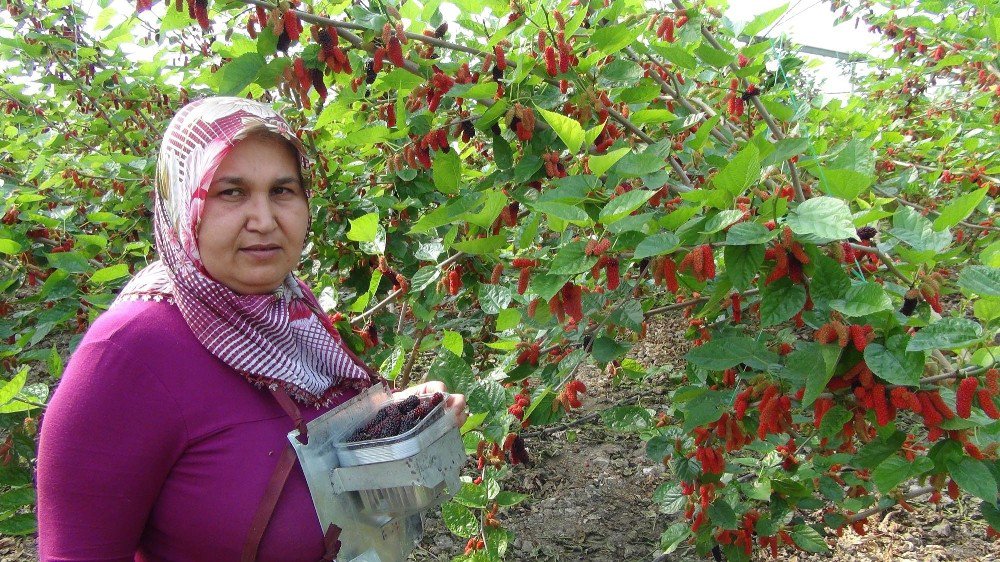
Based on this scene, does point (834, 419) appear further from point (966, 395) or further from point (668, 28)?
point (668, 28)

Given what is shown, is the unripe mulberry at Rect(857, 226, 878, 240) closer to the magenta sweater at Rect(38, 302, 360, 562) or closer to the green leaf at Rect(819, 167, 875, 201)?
the green leaf at Rect(819, 167, 875, 201)

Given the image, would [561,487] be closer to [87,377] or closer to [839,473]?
[839,473]

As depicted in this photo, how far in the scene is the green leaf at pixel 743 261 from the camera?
4.12ft

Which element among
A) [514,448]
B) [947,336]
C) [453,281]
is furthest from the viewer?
[453,281]

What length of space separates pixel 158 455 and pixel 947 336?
132cm

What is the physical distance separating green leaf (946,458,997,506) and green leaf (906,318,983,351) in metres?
0.33

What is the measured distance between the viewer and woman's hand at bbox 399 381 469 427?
1475 mm

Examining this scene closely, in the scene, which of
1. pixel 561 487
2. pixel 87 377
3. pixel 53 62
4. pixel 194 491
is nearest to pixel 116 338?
pixel 87 377

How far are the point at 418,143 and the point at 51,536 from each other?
4.23 feet

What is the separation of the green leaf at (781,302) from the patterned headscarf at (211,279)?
903 mm

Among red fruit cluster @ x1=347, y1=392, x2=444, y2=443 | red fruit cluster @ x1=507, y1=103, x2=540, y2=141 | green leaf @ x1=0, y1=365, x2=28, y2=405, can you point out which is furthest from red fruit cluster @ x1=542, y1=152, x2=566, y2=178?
green leaf @ x1=0, y1=365, x2=28, y2=405

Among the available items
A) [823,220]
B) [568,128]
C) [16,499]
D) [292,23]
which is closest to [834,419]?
[823,220]

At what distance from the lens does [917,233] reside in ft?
4.18

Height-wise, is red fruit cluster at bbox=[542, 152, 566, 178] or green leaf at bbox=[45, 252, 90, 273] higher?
red fruit cluster at bbox=[542, 152, 566, 178]
